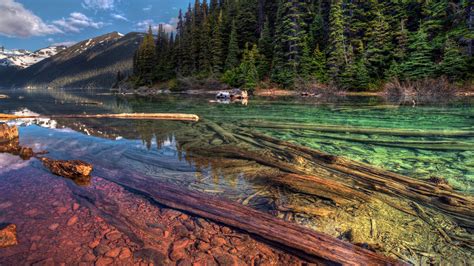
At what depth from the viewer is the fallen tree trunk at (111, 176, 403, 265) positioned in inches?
114

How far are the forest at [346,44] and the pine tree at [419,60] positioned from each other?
0.05 meters

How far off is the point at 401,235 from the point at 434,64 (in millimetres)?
35635

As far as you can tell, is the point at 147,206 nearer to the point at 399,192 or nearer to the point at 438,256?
the point at 438,256

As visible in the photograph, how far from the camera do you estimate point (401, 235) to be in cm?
338

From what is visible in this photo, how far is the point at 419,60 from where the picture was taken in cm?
3088

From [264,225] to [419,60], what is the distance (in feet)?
118

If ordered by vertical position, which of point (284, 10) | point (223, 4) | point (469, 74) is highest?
point (223, 4)

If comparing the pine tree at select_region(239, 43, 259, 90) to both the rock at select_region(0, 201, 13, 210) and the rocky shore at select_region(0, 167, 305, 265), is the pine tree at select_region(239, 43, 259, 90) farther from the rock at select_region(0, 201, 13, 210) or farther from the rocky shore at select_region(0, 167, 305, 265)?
the rock at select_region(0, 201, 13, 210)

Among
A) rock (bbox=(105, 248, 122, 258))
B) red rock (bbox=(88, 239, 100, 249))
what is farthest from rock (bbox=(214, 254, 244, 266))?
red rock (bbox=(88, 239, 100, 249))

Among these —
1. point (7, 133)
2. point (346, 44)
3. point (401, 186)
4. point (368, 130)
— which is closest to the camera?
point (401, 186)

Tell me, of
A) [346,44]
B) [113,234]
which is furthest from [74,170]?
[346,44]

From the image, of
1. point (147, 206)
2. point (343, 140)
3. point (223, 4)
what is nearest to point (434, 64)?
point (343, 140)

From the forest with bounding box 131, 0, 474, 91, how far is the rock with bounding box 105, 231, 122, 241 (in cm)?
3625

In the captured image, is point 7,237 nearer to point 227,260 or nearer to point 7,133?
point 227,260
